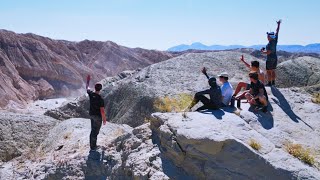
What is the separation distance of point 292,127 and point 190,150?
250 centimetres

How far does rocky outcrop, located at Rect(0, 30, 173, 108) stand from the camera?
142 ft

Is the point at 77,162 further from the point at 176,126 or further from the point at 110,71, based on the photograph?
the point at 110,71

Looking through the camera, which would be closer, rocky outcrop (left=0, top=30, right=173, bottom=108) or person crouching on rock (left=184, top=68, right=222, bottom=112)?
person crouching on rock (left=184, top=68, right=222, bottom=112)

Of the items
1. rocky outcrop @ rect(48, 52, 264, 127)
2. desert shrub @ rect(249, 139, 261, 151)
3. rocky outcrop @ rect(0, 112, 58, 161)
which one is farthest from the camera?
rocky outcrop @ rect(48, 52, 264, 127)

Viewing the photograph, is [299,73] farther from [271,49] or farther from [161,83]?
[271,49]

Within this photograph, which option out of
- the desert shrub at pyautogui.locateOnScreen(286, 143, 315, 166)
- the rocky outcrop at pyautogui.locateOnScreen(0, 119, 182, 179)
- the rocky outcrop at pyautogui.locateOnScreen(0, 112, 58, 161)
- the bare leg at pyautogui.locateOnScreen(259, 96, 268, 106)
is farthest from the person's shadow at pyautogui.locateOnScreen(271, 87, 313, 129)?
the rocky outcrop at pyautogui.locateOnScreen(0, 112, 58, 161)

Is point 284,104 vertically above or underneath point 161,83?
above

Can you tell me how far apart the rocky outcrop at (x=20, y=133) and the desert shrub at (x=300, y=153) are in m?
7.17

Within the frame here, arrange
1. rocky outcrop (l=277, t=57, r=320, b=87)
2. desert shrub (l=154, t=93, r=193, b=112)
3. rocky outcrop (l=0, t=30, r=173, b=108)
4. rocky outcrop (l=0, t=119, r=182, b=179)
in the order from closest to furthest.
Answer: rocky outcrop (l=0, t=119, r=182, b=179), desert shrub (l=154, t=93, r=193, b=112), rocky outcrop (l=277, t=57, r=320, b=87), rocky outcrop (l=0, t=30, r=173, b=108)

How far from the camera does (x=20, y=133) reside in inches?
475

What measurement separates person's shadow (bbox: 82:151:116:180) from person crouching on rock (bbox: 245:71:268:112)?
10.4 ft

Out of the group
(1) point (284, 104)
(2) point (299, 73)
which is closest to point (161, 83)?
(2) point (299, 73)

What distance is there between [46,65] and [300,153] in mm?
45541

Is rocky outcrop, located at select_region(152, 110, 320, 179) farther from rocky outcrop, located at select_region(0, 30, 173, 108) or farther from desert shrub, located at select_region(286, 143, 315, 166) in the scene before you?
rocky outcrop, located at select_region(0, 30, 173, 108)
